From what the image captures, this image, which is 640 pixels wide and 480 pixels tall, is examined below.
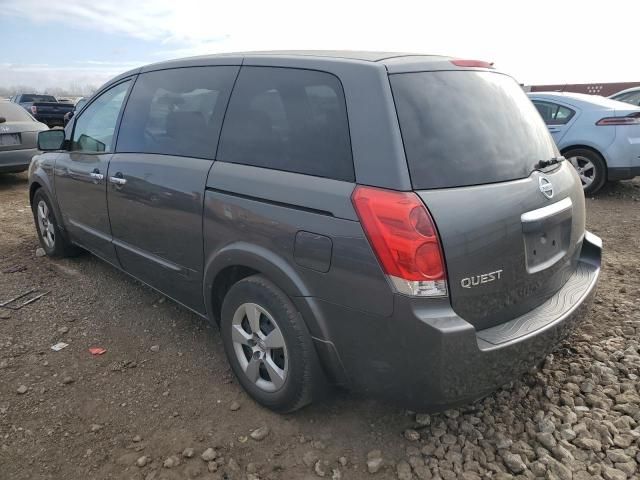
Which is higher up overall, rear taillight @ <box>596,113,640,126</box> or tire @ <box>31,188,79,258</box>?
rear taillight @ <box>596,113,640,126</box>

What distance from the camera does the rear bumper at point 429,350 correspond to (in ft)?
6.43

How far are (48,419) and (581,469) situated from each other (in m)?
2.61

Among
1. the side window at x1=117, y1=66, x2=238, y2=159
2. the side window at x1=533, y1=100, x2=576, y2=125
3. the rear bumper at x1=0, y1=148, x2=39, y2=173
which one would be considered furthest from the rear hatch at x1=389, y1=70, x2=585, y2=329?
the rear bumper at x1=0, y1=148, x2=39, y2=173

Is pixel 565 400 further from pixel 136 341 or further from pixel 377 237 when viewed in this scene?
pixel 136 341

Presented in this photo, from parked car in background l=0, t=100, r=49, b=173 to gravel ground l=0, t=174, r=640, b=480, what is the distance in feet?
19.0

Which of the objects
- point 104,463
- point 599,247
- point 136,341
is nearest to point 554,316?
point 599,247

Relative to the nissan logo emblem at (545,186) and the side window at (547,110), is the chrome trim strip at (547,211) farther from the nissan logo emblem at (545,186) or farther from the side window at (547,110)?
the side window at (547,110)

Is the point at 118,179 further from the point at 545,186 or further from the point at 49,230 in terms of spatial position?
the point at 545,186

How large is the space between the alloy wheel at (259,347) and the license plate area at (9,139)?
7.49 m

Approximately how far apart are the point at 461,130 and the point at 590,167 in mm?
6193

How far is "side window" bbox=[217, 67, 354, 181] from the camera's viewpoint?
2.25 metres

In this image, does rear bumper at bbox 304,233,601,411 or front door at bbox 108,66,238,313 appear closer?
rear bumper at bbox 304,233,601,411

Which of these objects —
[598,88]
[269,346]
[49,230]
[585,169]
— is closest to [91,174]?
[49,230]

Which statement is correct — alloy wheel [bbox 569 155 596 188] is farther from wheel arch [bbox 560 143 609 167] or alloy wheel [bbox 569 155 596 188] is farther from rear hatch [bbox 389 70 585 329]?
rear hatch [bbox 389 70 585 329]
